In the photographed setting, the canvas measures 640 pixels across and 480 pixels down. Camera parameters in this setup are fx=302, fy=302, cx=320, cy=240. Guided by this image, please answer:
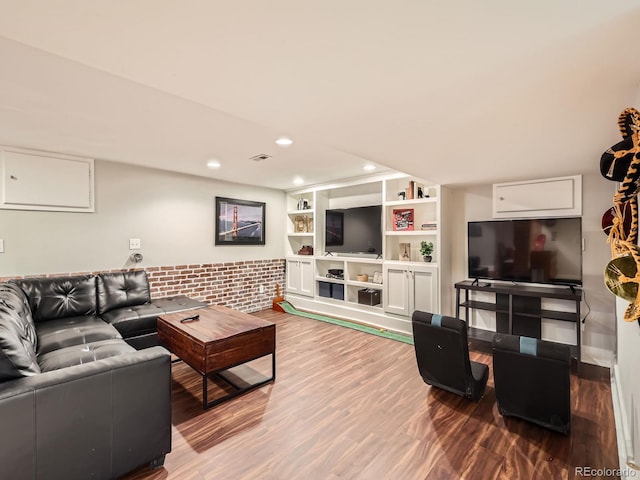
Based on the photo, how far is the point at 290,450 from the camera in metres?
1.88

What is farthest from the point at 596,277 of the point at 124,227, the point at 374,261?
the point at 124,227

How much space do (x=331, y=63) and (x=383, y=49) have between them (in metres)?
0.21

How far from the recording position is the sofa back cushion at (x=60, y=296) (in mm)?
2916

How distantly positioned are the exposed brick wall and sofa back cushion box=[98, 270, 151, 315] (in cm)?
32

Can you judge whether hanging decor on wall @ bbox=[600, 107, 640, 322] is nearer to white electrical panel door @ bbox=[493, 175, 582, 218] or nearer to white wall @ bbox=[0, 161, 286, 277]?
white electrical panel door @ bbox=[493, 175, 582, 218]

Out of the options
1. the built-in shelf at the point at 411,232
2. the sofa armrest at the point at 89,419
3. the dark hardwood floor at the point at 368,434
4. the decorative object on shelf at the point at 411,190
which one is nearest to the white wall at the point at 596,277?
the dark hardwood floor at the point at 368,434

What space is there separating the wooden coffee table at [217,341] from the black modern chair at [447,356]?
1305 millimetres

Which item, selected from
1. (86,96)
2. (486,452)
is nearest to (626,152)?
(486,452)

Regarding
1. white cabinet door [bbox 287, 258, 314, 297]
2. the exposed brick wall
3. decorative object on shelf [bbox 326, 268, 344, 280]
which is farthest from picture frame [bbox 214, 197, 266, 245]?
decorative object on shelf [bbox 326, 268, 344, 280]

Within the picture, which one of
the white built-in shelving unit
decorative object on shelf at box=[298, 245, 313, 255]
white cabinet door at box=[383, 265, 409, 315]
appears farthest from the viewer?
decorative object on shelf at box=[298, 245, 313, 255]

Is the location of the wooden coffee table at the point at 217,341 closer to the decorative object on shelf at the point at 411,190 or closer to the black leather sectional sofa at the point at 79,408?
the black leather sectional sofa at the point at 79,408

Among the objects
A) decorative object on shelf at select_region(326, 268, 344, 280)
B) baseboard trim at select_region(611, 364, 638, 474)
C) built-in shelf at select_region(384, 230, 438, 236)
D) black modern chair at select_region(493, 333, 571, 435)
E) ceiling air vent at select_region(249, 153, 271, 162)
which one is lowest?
baseboard trim at select_region(611, 364, 638, 474)

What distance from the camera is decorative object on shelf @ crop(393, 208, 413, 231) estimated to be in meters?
4.23

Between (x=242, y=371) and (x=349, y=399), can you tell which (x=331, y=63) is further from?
(x=242, y=371)
